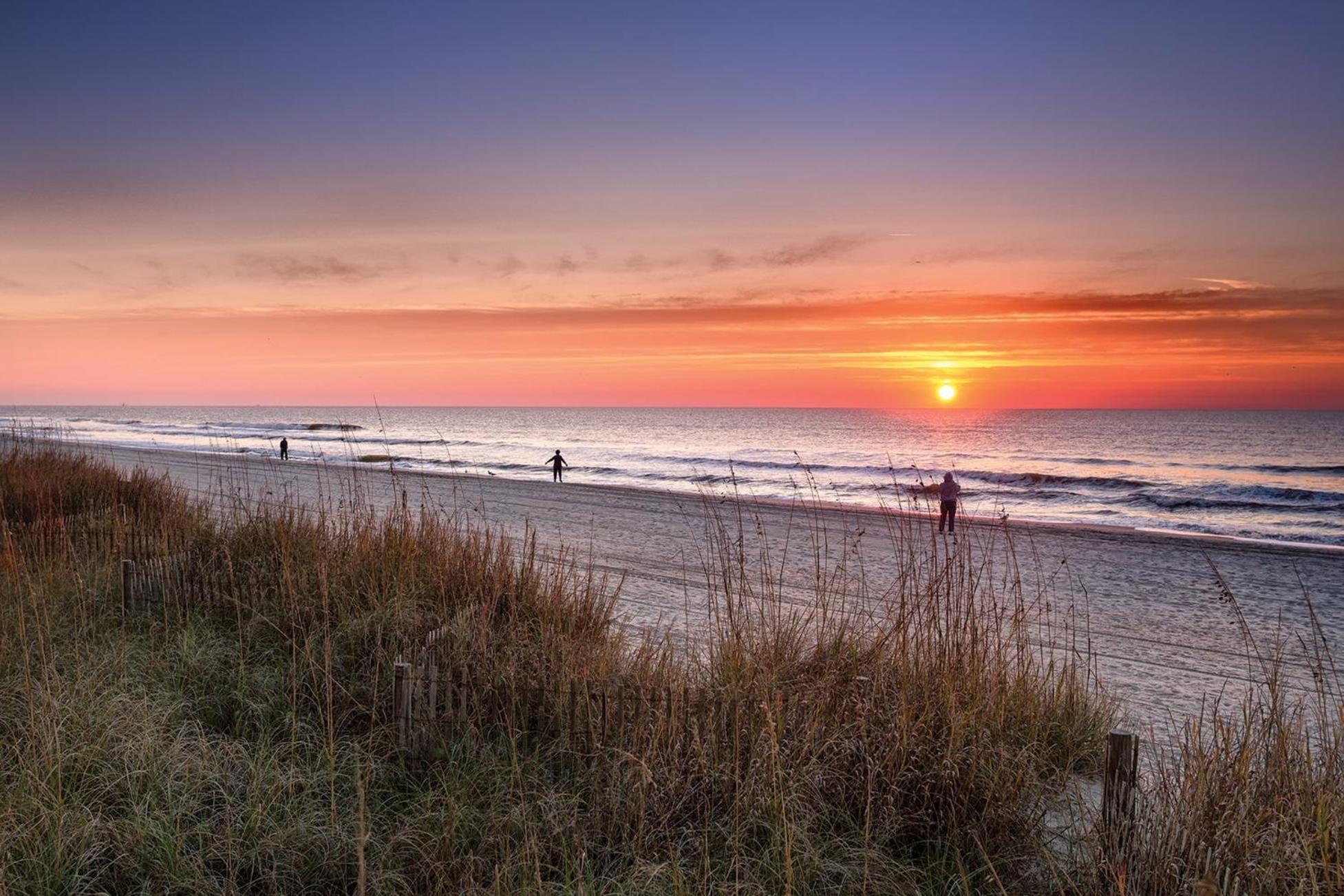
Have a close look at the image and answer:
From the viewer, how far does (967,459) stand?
5181 cm

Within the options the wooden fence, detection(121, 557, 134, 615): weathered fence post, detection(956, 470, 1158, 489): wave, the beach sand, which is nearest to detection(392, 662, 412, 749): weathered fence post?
the wooden fence

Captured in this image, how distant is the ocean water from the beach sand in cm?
131

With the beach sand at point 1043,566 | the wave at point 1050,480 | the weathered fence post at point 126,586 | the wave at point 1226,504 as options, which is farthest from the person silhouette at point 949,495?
the wave at point 1050,480

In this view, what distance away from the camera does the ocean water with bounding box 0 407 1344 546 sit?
2517 centimetres

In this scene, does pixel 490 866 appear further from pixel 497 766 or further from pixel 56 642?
pixel 56 642

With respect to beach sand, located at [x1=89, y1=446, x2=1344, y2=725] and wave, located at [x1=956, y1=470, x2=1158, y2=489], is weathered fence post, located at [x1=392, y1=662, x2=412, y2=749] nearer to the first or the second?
beach sand, located at [x1=89, y1=446, x2=1344, y2=725]

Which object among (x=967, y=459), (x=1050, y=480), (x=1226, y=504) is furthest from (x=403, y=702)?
(x=967, y=459)

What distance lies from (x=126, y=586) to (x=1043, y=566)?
1232cm

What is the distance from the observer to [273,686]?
5.18m

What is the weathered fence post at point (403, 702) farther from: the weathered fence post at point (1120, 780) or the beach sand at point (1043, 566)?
the weathered fence post at point (1120, 780)

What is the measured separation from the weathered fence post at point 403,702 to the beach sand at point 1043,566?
5.97 ft

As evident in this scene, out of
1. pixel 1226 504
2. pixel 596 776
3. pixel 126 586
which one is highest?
pixel 126 586

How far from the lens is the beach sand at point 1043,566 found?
7.47 m

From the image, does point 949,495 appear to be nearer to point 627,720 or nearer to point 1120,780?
point 627,720
